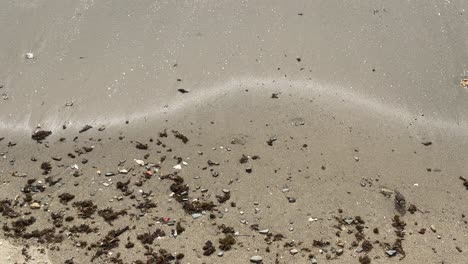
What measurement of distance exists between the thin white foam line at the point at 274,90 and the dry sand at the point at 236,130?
0.03 m

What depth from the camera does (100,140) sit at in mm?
9430

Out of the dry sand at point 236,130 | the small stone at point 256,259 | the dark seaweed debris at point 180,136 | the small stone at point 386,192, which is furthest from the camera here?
the dark seaweed debris at point 180,136

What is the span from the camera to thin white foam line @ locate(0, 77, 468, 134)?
9664 millimetres

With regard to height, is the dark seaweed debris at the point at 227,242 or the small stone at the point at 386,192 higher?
the small stone at the point at 386,192

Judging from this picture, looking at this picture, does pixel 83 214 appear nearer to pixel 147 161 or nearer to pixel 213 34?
pixel 147 161

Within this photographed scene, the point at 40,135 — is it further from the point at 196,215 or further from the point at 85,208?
the point at 196,215

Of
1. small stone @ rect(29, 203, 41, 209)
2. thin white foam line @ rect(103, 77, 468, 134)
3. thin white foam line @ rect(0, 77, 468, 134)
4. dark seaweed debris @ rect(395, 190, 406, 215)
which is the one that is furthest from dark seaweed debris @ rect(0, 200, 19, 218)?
dark seaweed debris @ rect(395, 190, 406, 215)

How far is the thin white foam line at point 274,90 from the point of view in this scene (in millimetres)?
9664

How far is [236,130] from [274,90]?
113cm

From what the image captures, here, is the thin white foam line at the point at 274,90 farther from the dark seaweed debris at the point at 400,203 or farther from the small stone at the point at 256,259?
the small stone at the point at 256,259

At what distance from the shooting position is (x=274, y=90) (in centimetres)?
1004

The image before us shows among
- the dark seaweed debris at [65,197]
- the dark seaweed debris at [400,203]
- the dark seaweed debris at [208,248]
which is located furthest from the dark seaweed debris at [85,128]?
the dark seaweed debris at [400,203]

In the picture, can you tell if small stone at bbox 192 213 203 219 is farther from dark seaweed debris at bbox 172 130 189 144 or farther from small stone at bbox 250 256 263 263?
dark seaweed debris at bbox 172 130 189 144

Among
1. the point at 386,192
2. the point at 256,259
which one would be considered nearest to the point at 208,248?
the point at 256,259
